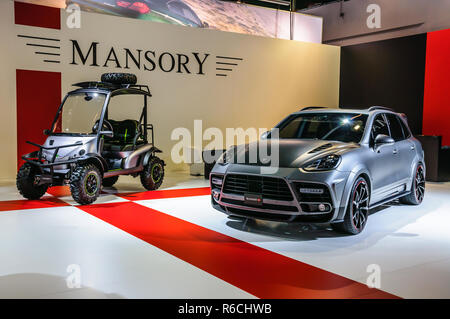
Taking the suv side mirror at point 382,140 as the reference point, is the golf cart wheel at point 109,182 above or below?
below

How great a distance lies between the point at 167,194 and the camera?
691 centimetres

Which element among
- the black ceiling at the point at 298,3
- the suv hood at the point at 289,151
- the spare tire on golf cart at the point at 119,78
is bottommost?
the suv hood at the point at 289,151

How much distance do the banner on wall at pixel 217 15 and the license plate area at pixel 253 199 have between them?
7706 millimetres

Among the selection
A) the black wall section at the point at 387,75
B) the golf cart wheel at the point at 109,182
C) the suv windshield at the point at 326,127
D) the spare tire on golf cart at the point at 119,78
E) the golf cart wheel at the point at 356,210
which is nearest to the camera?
A: the golf cart wheel at the point at 356,210

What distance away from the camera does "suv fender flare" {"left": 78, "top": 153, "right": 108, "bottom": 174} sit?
5793 millimetres

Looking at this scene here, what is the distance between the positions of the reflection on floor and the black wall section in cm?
550

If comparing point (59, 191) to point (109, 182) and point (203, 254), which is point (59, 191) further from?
point (203, 254)

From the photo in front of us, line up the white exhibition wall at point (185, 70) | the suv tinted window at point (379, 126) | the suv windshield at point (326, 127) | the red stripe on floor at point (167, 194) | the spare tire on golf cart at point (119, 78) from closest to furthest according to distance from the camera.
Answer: the suv windshield at point (326, 127) < the suv tinted window at point (379, 126) < the red stripe on floor at point (167, 194) < the spare tire on golf cart at point (119, 78) < the white exhibition wall at point (185, 70)

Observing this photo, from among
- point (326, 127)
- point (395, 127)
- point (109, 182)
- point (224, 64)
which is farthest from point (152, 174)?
point (224, 64)

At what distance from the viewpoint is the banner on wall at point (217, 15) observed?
35.1ft

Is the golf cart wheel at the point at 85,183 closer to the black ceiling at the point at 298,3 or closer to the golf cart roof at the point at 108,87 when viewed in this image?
the golf cart roof at the point at 108,87

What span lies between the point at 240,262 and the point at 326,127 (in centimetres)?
217
